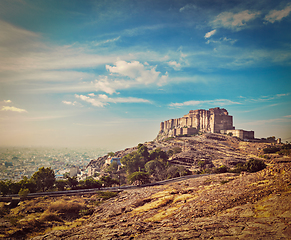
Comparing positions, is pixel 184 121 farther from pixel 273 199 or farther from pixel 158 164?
pixel 273 199

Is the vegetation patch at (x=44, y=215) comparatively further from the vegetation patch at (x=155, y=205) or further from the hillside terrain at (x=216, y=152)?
the hillside terrain at (x=216, y=152)

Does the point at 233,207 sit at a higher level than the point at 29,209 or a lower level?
higher

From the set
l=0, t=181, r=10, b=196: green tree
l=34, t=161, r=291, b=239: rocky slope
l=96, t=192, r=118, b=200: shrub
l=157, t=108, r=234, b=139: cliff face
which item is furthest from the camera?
l=157, t=108, r=234, b=139: cliff face

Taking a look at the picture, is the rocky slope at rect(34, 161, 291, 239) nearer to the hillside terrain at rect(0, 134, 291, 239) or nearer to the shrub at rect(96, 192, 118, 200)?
the hillside terrain at rect(0, 134, 291, 239)

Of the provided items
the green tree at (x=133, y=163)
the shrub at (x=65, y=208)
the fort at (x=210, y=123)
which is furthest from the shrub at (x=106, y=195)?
the fort at (x=210, y=123)

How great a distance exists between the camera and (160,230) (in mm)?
10477

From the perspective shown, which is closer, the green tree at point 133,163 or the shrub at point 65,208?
the shrub at point 65,208

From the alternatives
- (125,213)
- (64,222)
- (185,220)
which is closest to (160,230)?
(185,220)

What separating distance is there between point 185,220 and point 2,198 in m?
28.7

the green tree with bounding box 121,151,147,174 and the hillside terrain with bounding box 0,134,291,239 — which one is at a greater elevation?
the hillside terrain with bounding box 0,134,291,239

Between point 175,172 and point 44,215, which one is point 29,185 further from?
point 175,172

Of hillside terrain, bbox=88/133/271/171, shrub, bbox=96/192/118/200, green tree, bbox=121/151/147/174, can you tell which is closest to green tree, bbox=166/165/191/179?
hillside terrain, bbox=88/133/271/171

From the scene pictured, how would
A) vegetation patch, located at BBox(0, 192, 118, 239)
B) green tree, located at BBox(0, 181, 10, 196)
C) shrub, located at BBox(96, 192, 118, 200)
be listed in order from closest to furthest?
vegetation patch, located at BBox(0, 192, 118, 239) → shrub, located at BBox(96, 192, 118, 200) → green tree, located at BBox(0, 181, 10, 196)

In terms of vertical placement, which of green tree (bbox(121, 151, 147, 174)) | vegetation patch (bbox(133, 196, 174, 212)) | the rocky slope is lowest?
green tree (bbox(121, 151, 147, 174))
